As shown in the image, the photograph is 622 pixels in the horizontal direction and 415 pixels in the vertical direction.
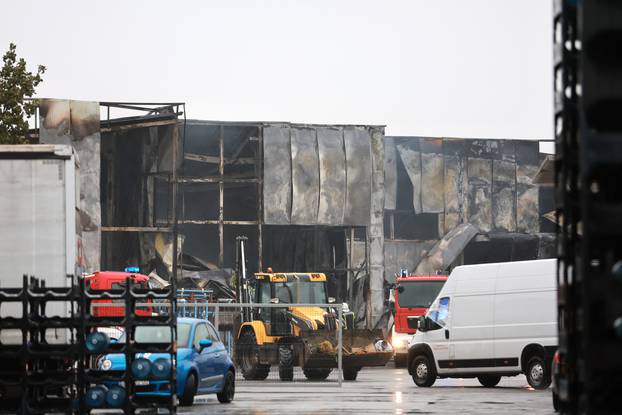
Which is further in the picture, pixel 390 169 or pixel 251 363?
pixel 390 169

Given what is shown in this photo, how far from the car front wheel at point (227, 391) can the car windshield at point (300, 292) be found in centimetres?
1224

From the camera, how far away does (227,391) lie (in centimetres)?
2311

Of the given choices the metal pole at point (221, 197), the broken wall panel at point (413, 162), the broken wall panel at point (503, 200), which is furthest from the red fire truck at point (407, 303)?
the broken wall panel at point (503, 200)

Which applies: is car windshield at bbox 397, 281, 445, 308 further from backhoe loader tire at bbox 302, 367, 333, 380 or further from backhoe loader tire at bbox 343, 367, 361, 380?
backhoe loader tire at bbox 302, 367, 333, 380

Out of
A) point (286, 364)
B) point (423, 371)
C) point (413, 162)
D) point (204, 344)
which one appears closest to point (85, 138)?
point (413, 162)

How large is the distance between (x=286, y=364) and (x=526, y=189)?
2734 centimetres

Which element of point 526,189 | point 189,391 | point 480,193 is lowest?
point 189,391

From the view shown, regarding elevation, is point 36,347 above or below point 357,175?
below

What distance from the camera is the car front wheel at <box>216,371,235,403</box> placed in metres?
22.9

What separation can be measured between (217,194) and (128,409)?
120 ft

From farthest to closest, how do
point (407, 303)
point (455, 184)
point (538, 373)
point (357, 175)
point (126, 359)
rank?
point (455, 184) → point (357, 175) → point (407, 303) → point (538, 373) → point (126, 359)

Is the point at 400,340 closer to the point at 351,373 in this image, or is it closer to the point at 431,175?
the point at 351,373

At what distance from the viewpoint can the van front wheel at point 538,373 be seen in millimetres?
25875

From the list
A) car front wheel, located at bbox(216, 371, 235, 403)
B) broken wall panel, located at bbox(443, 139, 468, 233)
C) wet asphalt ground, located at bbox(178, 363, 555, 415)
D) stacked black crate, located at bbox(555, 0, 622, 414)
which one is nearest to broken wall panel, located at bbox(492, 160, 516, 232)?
broken wall panel, located at bbox(443, 139, 468, 233)
